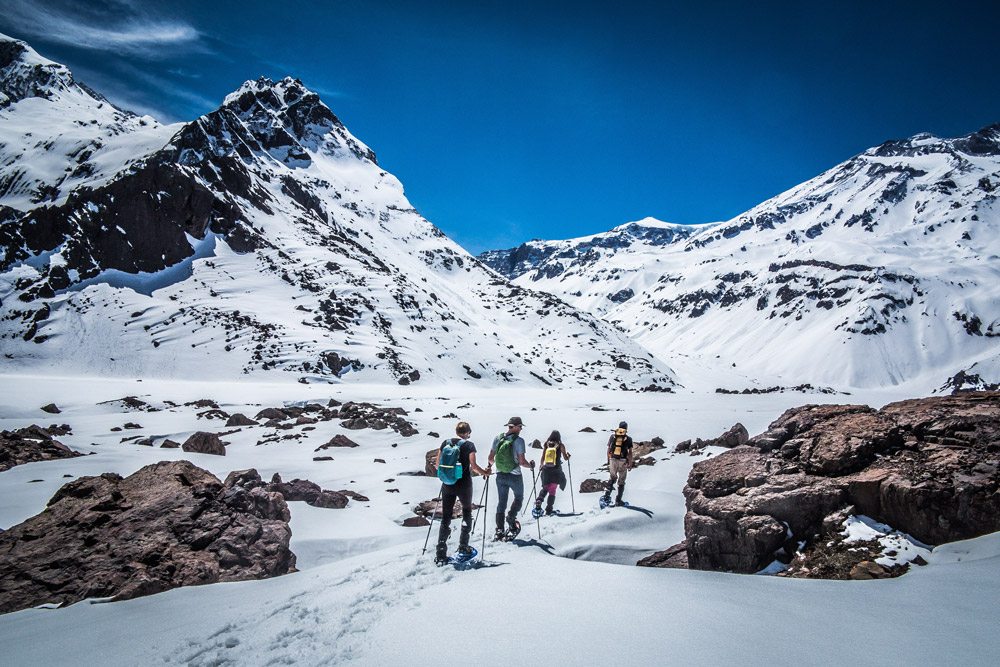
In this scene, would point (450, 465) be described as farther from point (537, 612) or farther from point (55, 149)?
point (55, 149)

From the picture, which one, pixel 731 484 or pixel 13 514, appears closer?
pixel 731 484

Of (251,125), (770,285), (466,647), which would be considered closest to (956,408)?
(466,647)

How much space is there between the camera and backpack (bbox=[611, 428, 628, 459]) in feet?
38.9

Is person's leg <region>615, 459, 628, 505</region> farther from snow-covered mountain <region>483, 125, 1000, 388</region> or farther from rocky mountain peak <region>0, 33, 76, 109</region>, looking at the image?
Answer: rocky mountain peak <region>0, 33, 76, 109</region>

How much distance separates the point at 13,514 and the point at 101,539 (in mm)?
4809

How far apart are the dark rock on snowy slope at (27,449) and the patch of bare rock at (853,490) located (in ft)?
59.8

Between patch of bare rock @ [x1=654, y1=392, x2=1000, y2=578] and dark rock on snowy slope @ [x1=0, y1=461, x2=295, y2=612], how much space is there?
23.9 ft

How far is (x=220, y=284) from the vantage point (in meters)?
66.1

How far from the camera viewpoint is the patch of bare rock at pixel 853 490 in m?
5.54

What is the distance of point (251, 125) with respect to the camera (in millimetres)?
140625

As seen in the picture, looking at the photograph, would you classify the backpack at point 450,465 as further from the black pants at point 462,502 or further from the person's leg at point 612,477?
the person's leg at point 612,477

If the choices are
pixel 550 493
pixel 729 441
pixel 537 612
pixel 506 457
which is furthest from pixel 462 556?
pixel 729 441

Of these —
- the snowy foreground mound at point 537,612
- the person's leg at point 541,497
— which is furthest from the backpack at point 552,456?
the snowy foreground mound at point 537,612

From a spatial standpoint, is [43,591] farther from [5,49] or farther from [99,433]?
[5,49]
